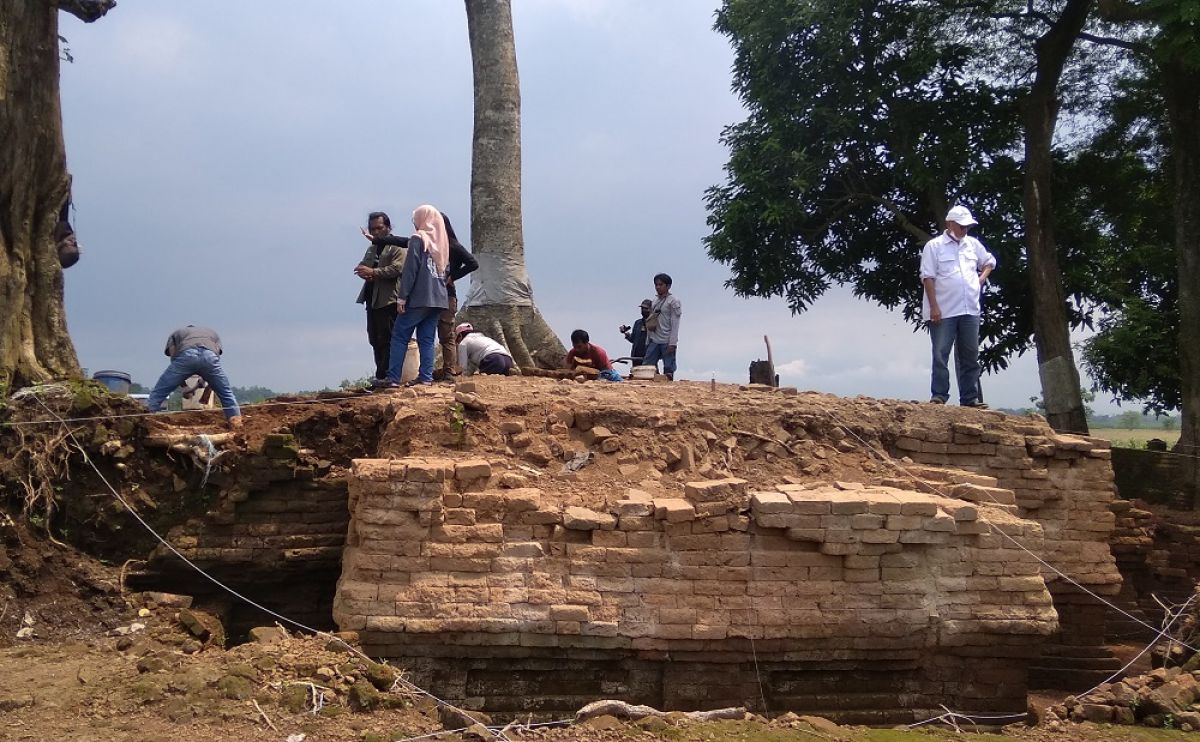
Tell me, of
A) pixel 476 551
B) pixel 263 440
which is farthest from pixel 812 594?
pixel 263 440

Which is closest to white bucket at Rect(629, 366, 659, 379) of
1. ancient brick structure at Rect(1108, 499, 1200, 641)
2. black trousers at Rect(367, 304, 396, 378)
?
black trousers at Rect(367, 304, 396, 378)

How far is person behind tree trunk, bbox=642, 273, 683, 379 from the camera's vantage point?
9.98m

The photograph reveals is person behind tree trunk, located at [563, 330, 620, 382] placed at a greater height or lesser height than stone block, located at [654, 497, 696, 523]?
greater

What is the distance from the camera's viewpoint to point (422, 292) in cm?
719

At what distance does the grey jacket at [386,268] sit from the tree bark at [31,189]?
233 centimetres

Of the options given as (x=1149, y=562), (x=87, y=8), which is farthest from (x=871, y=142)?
(x=87, y=8)

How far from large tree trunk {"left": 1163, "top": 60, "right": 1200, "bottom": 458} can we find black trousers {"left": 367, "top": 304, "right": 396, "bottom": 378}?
355 inches

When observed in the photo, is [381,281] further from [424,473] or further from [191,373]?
[424,473]

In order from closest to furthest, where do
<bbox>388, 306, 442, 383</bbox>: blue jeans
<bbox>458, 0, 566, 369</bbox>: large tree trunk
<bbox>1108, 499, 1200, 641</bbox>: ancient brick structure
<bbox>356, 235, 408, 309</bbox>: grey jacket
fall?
<bbox>388, 306, 442, 383</bbox>: blue jeans, <bbox>356, 235, 408, 309</bbox>: grey jacket, <bbox>1108, 499, 1200, 641</bbox>: ancient brick structure, <bbox>458, 0, 566, 369</bbox>: large tree trunk

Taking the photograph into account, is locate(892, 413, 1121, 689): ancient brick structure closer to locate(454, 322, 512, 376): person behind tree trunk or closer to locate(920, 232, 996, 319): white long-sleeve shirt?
locate(920, 232, 996, 319): white long-sleeve shirt

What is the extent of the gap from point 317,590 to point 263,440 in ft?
3.64

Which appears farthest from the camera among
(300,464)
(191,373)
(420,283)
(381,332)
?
(381,332)

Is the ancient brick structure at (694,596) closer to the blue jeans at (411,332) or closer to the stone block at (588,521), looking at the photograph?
the stone block at (588,521)

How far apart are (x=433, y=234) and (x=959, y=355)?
4.44m
